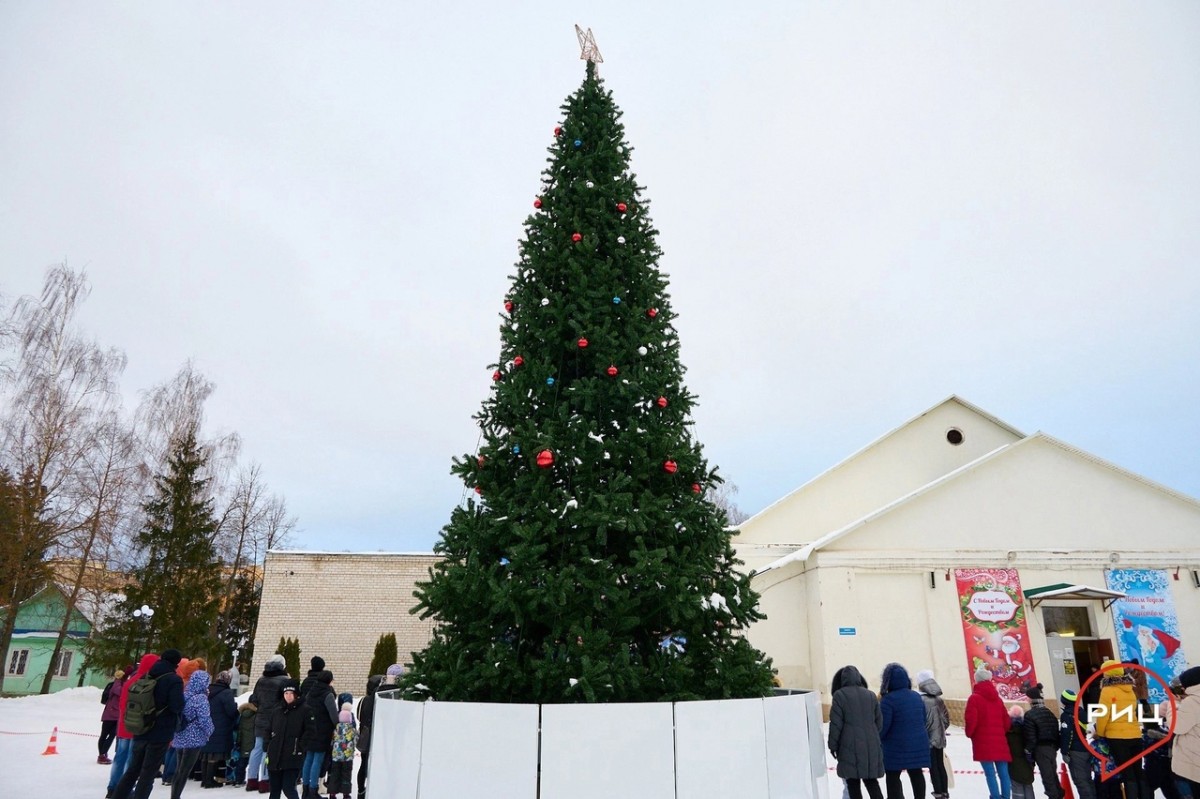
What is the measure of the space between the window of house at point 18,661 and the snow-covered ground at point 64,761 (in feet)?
99.0

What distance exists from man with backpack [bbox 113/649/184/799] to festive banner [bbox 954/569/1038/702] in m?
17.0

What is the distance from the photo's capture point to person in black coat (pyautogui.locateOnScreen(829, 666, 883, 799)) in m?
6.29

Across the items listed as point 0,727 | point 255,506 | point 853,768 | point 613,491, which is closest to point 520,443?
point 613,491

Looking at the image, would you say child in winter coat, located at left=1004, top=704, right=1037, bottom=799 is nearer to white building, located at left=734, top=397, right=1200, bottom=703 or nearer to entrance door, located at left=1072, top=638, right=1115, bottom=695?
white building, located at left=734, top=397, right=1200, bottom=703

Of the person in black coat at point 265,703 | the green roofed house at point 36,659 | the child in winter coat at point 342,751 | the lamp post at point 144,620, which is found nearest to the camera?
the child in winter coat at point 342,751

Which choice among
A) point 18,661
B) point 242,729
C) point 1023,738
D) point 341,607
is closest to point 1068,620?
point 1023,738

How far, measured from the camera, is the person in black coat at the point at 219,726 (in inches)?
371

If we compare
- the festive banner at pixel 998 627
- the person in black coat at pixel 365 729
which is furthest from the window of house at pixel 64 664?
the festive banner at pixel 998 627

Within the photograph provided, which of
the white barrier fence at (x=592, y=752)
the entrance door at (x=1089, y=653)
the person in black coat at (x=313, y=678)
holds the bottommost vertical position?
the white barrier fence at (x=592, y=752)

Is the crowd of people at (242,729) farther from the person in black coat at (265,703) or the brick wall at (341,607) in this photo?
the brick wall at (341,607)

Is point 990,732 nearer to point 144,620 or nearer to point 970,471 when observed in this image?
point 970,471

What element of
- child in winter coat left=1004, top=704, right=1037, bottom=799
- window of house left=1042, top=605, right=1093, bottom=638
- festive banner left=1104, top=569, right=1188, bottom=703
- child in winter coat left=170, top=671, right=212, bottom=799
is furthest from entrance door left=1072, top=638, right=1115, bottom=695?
child in winter coat left=170, top=671, right=212, bottom=799

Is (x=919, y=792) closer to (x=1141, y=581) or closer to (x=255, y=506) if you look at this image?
(x=1141, y=581)

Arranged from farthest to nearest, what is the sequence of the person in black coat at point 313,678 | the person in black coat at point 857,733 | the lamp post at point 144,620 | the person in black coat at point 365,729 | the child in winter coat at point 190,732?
the lamp post at point 144,620, the child in winter coat at point 190,732, the person in black coat at point 313,678, the person in black coat at point 365,729, the person in black coat at point 857,733
